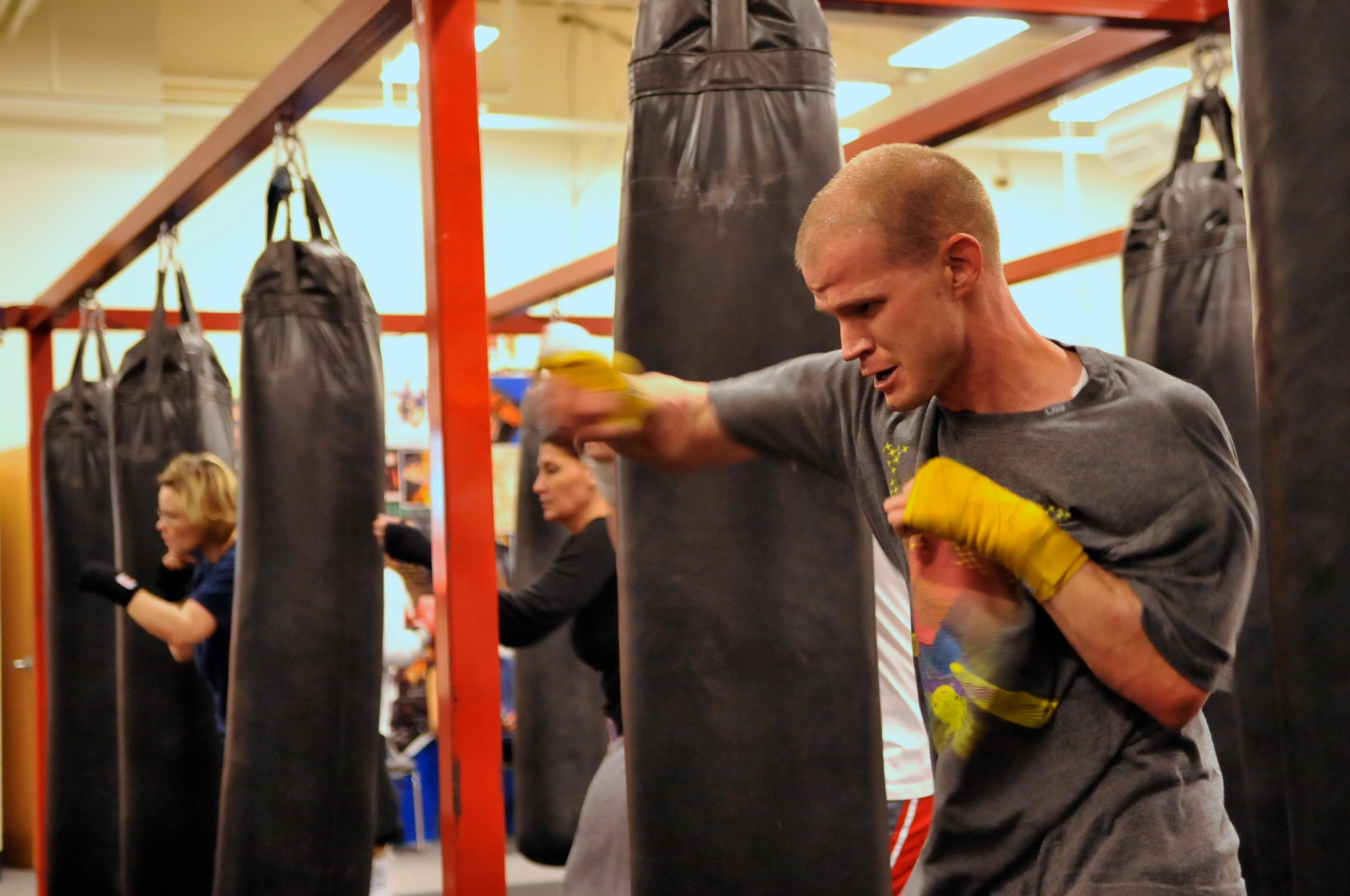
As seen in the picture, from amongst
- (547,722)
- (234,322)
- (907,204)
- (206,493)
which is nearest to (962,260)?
(907,204)

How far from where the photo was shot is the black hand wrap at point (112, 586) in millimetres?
4191

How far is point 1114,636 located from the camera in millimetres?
1517

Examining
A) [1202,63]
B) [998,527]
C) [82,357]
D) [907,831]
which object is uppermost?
[1202,63]

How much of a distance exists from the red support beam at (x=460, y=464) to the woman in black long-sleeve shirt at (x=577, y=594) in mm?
625

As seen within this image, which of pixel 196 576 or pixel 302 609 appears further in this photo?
pixel 196 576

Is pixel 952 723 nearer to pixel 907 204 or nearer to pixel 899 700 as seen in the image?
pixel 907 204

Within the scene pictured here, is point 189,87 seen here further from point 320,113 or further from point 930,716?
point 930,716

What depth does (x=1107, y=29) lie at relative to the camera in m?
3.14

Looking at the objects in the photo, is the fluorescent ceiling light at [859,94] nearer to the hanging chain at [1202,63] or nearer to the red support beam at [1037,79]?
the red support beam at [1037,79]

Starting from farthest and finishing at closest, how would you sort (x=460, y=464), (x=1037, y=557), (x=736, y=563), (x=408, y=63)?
1. (x=408, y=63)
2. (x=460, y=464)
3. (x=736, y=563)
4. (x=1037, y=557)

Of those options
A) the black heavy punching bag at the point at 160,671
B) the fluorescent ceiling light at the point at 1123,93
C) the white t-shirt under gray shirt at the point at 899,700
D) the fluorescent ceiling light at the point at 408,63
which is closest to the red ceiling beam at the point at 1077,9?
the white t-shirt under gray shirt at the point at 899,700

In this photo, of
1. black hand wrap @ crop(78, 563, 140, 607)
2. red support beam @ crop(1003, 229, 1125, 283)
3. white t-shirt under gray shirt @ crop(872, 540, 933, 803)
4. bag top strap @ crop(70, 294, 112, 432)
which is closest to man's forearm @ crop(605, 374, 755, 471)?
white t-shirt under gray shirt @ crop(872, 540, 933, 803)

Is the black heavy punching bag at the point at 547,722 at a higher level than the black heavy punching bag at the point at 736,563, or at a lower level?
lower

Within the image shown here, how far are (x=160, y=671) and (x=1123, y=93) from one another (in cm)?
743
